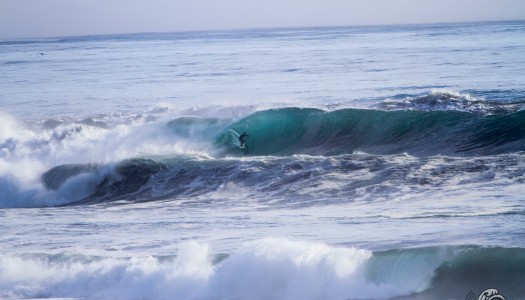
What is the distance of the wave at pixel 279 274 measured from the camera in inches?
327

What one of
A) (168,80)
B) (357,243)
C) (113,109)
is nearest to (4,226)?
(357,243)

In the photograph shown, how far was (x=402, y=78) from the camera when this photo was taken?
1120 inches

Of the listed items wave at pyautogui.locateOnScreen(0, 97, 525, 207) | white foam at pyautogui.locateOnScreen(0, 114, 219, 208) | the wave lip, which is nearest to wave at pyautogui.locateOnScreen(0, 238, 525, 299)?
wave at pyautogui.locateOnScreen(0, 97, 525, 207)

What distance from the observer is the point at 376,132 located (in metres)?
18.5

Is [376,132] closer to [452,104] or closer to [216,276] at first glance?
[452,104]

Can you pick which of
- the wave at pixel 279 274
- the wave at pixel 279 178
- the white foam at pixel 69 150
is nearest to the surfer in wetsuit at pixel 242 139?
the white foam at pixel 69 150

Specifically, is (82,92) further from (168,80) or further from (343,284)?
(343,284)

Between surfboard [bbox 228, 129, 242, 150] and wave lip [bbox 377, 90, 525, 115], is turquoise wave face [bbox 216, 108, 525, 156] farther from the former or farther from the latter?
wave lip [bbox 377, 90, 525, 115]

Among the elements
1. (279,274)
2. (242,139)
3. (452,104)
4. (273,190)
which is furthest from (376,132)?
(279,274)

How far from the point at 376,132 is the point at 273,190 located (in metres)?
5.13

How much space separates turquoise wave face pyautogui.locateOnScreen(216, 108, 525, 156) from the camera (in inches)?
650

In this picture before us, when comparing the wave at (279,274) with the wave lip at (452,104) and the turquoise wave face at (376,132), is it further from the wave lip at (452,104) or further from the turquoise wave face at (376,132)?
the wave lip at (452,104)

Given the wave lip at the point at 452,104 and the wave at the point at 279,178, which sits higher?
the wave lip at the point at 452,104

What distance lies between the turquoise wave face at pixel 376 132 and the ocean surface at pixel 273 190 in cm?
6
